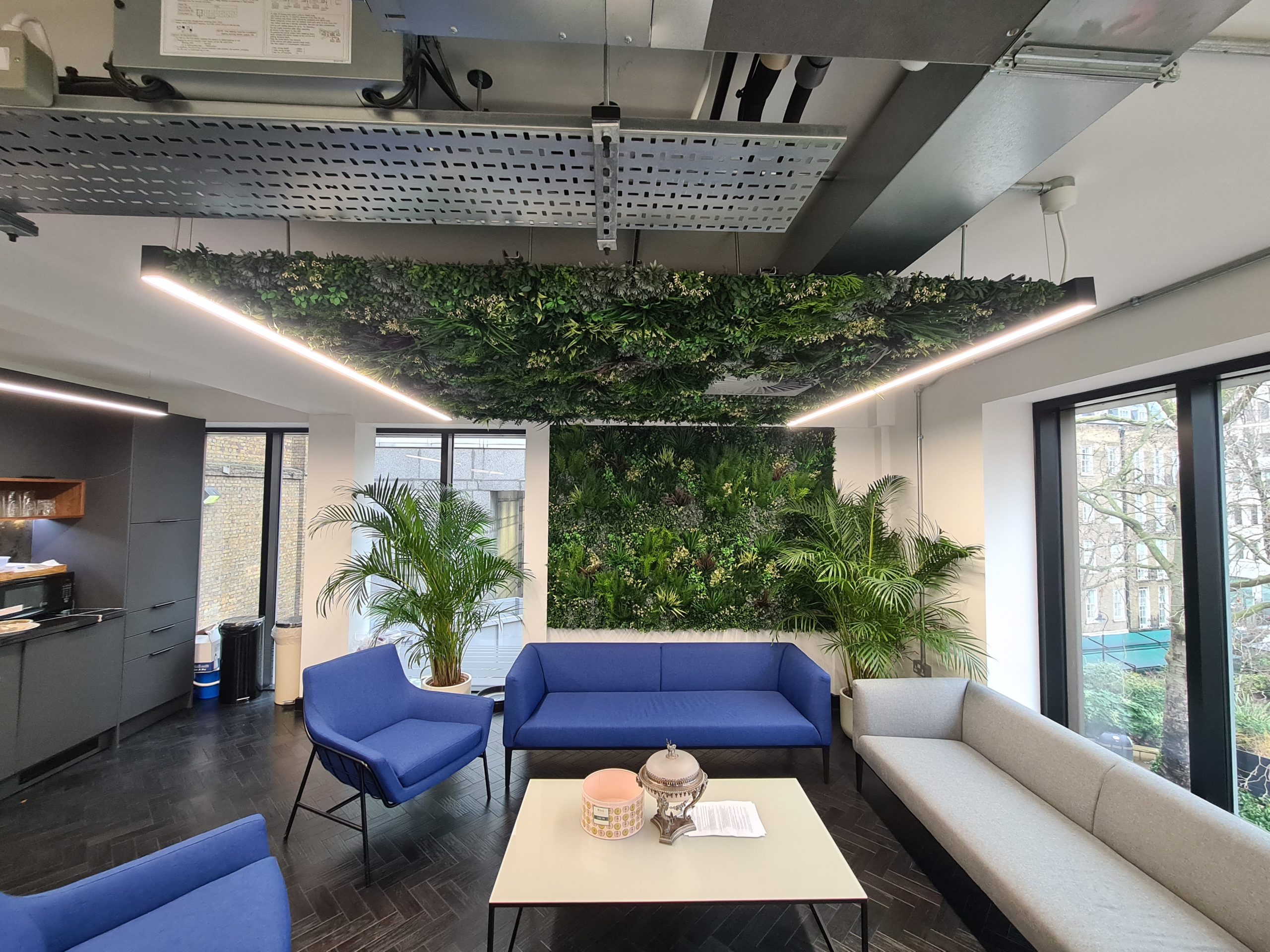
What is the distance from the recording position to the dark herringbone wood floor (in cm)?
240

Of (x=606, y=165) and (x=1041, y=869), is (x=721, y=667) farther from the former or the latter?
(x=606, y=165)

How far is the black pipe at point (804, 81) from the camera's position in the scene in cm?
126

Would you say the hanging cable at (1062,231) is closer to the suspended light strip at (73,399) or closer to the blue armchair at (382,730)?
the blue armchair at (382,730)

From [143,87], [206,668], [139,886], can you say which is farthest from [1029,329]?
[206,668]

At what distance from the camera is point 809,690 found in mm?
3893

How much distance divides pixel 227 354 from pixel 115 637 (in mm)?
2703

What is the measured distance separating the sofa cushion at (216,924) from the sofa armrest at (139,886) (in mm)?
37

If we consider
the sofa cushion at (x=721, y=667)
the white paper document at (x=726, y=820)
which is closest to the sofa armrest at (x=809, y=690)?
the sofa cushion at (x=721, y=667)

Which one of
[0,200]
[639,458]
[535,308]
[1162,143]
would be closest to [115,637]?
[0,200]

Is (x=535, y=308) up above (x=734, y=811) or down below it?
above

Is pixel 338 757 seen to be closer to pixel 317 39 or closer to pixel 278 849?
pixel 278 849

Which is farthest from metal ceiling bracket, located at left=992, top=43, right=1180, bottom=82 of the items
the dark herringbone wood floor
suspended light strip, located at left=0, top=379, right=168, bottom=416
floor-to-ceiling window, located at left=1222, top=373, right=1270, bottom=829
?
suspended light strip, located at left=0, top=379, right=168, bottom=416

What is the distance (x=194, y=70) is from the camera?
1122 mm

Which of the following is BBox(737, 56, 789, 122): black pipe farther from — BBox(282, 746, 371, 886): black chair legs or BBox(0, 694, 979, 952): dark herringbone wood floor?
BBox(282, 746, 371, 886): black chair legs
